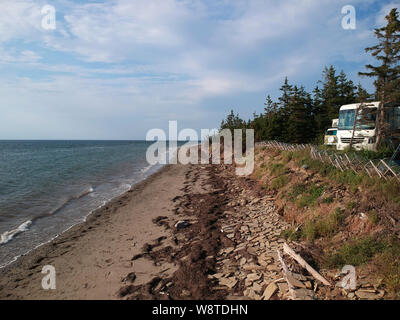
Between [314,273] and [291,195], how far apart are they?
6.66 metres

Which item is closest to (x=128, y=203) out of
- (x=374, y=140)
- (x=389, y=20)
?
(x=374, y=140)

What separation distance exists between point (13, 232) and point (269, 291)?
14581 millimetres

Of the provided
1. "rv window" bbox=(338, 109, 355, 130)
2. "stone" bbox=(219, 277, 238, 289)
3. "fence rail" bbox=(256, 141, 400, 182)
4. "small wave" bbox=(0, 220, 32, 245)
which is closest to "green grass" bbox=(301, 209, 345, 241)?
"fence rail" bbox=(256, 141, 400, 182)

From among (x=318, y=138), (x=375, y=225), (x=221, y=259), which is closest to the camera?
(x=375, y=225)

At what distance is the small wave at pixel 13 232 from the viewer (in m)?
12.1

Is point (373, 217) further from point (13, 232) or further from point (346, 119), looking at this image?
point (13, 232)

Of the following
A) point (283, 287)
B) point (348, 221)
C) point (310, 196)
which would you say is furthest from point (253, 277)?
point (310, 196)

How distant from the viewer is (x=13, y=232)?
507 inches

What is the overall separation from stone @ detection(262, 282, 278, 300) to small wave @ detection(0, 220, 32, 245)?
1356 cm

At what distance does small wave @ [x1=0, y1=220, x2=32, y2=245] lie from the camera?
39.6 feet

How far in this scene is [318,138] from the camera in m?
32.7

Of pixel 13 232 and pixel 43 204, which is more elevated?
pixel 43 204

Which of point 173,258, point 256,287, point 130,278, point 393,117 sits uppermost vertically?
point 393,117

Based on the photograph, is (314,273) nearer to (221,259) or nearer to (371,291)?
(371,291)
